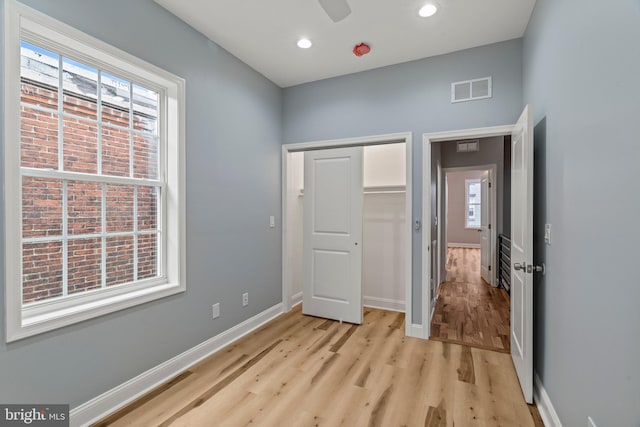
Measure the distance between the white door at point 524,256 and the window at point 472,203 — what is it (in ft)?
27.9

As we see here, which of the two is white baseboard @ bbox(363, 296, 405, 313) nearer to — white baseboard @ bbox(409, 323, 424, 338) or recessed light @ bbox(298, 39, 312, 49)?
white baseboard @ bbox(409, 323, 424, 338)

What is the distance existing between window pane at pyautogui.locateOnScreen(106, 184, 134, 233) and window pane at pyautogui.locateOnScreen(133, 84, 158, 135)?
0.50m

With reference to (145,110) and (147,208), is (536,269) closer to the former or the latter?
(147,208)

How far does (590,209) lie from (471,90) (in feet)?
6.46

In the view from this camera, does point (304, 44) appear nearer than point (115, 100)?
No

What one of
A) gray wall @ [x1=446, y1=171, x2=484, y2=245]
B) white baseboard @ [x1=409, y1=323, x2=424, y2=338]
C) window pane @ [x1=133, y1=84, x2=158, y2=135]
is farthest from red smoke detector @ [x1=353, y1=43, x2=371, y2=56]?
A: gray wall @ [x1=446, y1=171, x2=484, y2=245]

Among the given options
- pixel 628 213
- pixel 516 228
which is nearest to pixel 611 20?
pixel 628 213

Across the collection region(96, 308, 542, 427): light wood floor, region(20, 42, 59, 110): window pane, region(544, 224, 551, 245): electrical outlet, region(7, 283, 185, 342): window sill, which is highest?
region(20, 42, 59, 110): window pane

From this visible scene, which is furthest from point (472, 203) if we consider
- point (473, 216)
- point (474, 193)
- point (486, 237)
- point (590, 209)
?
point (590, 209)

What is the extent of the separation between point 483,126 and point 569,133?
1.35 m

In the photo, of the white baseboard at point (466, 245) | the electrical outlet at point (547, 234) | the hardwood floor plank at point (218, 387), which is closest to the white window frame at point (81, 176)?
the hardwood floor plank at point (218, 387)

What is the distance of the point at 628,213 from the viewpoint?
1062 mm

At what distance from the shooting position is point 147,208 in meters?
2.37

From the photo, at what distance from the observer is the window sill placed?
159 centimetres
